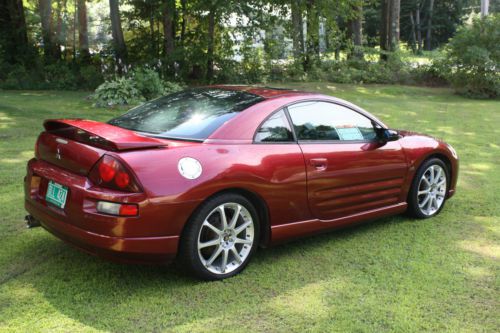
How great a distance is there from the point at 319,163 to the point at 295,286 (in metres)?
1.05

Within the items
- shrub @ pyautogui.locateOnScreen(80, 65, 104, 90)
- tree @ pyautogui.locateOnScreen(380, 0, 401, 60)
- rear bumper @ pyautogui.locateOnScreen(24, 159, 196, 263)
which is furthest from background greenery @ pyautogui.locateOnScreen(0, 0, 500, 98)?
rear bumper @ pyautogui.locateOnScreen(24, 159, 196, 263)

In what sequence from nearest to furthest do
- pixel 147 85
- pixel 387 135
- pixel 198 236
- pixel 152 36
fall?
pixel 198 236 → pixel 387 135 → pixel 147 85 → pixel 152 36

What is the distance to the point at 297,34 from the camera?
68.3ft

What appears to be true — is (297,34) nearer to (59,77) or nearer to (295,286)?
(59,77)

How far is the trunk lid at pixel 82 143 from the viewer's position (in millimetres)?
3498

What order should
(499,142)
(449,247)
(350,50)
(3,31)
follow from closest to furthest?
(449,247) < (499,142) < (3,31) < (350,50)

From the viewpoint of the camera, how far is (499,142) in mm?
10398

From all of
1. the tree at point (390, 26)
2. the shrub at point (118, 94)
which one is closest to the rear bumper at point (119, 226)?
the shrub at point (118, 94)

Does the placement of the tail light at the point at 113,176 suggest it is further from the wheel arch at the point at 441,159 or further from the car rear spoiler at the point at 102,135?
the wheel arch at the point at 441,159

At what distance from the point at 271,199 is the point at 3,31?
18.7 metres

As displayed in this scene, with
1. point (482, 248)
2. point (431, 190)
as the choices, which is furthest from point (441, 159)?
point (482, 248)

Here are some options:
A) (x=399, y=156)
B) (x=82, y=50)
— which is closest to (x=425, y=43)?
(x=82, y=50)

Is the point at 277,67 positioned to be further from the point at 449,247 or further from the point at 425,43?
the point at 425,43

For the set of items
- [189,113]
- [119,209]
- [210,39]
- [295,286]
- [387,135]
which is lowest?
[295,286]
